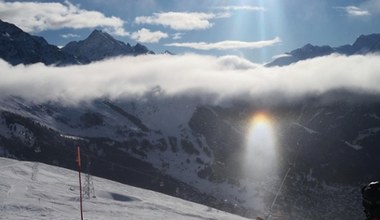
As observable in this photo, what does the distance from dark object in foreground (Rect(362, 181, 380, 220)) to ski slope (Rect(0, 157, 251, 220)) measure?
56996mm

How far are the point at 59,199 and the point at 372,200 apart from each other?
79955 mm

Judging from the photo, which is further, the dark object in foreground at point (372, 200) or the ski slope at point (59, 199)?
the ski slope at point (59, 199)

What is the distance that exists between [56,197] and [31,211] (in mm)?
17782

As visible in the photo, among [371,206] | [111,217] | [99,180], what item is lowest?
[99,180]

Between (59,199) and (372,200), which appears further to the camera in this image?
(59,199)

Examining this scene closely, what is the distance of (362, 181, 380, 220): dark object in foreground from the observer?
6.12 metres

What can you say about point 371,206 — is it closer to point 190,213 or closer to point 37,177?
point 190,213

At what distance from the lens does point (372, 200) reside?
6176mm

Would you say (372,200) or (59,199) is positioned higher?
(372,200)

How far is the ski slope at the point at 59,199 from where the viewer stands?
67.0m

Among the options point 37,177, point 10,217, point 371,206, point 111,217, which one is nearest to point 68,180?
point 37,177

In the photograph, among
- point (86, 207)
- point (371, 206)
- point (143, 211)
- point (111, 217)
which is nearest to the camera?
point (371, 206)

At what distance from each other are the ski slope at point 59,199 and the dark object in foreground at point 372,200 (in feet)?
187

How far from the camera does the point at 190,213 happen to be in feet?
327
